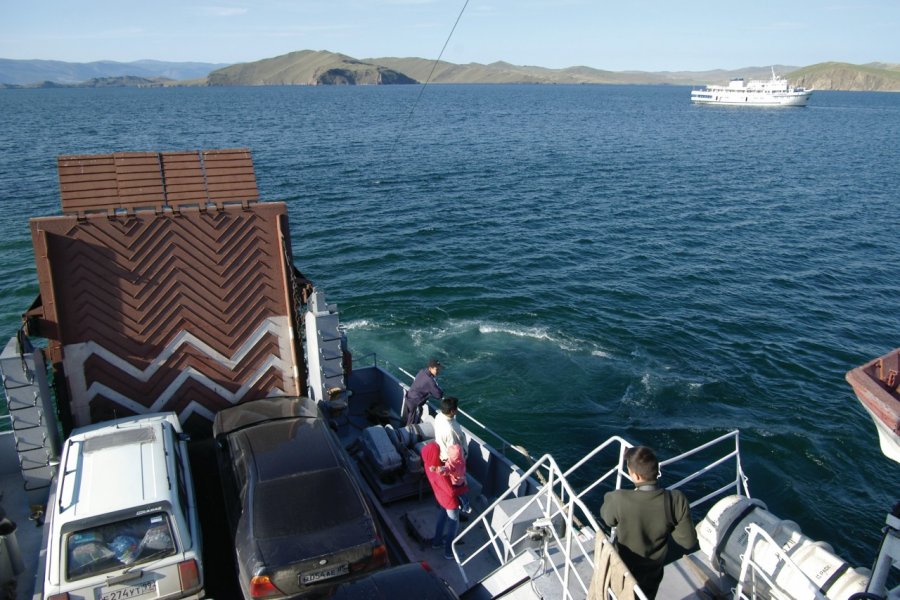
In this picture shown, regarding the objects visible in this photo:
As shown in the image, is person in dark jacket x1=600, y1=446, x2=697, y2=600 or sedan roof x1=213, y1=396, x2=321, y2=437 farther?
sedan roof x1=213, y1=396, x2=321, y2=437

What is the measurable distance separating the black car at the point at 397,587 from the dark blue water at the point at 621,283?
10.9 meters

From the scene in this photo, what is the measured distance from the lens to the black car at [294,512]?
6.75m

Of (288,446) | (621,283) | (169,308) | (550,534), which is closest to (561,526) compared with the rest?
(550,534)

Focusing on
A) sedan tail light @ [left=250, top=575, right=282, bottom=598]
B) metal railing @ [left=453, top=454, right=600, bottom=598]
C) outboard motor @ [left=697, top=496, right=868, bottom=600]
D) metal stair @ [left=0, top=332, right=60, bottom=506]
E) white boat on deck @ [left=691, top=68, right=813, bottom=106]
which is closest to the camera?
outboard motor @ [left=697, top=496, right=868, bottom=600]

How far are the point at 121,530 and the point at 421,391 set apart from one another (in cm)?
482

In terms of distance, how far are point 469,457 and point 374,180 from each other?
38.2 meters

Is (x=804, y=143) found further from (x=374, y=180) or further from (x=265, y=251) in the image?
(x=265, y=251)

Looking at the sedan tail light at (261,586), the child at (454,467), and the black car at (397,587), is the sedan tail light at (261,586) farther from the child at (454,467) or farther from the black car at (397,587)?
the child at (454,467)

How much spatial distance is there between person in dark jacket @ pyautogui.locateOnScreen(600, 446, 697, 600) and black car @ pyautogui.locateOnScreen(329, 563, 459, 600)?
1.75m

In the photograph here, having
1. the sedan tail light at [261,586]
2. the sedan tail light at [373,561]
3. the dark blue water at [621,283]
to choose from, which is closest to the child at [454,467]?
the sedan tail light at [373,561]

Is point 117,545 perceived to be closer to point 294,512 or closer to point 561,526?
point 294,512

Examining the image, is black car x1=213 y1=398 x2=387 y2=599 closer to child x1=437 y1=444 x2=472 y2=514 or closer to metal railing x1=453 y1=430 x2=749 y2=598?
child x1=437 y1=444 x2=472 y2=514

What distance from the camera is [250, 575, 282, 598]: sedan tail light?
6.61m

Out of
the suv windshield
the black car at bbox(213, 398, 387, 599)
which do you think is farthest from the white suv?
the black car at bbox(213, 398, 387, 599)
